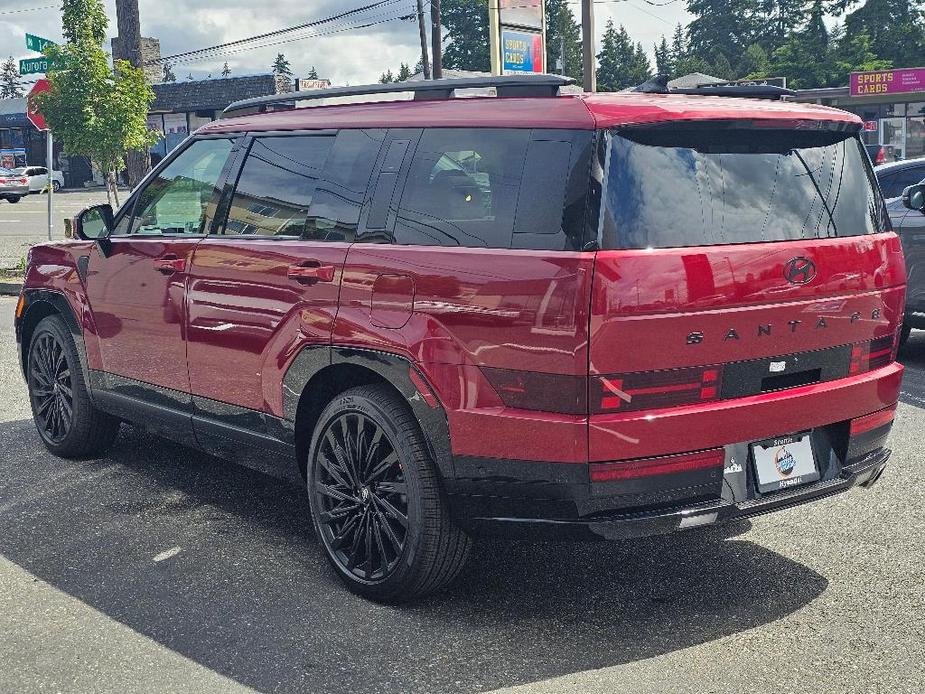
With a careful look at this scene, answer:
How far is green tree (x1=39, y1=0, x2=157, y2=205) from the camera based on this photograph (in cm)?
1711

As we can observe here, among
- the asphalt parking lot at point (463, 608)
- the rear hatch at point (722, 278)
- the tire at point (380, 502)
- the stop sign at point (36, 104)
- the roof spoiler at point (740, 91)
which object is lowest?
the asphalt parking lot at point (463, 608)

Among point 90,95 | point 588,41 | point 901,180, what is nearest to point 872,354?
point 901,180

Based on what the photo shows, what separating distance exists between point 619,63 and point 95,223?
134369mm

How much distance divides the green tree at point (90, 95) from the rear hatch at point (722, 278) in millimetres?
14813

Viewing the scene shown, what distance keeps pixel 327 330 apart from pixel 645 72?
13085cm

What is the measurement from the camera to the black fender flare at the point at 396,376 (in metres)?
3.97

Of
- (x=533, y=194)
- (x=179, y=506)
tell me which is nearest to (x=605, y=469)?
(x=533, y=194)

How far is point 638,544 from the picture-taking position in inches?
195

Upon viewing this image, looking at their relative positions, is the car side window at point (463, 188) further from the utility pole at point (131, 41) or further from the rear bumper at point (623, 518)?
the utility pole at point (131, 41)

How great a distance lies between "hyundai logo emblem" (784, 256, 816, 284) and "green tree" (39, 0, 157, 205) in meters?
15.0

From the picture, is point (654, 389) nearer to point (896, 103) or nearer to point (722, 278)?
point (722, 278)

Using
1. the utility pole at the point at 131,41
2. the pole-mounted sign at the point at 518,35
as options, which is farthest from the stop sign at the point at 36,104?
the pole-mounted sign at the point at 518,35

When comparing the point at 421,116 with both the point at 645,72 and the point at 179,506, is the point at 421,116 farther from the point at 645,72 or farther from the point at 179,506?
the point at 645,72

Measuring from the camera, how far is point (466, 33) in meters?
120
